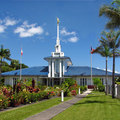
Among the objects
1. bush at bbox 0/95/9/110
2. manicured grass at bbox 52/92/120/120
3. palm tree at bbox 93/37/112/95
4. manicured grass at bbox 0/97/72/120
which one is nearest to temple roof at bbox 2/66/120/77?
palm tree at bbox 93/37/112/95

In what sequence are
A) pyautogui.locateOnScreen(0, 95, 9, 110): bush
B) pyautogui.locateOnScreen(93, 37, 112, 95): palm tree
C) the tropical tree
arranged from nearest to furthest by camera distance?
pyautogui.locateOnScreen(0, 95, 9, 110): bush < pyautogui.locateOnScreen(93, 37, 112, 95): palm tree < the tropical tree

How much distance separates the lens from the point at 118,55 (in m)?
22.7

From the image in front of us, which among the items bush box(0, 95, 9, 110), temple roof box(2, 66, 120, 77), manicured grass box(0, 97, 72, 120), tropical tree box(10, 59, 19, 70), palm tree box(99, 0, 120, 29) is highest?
palm tree box(99, 0, 120, 29)

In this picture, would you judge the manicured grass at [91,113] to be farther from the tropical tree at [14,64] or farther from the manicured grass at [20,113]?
the tropical tree at [14,64]

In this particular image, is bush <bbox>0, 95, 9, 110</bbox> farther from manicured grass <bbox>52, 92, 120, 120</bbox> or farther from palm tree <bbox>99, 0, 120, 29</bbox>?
palm tree <bbox>99, 0, 120, 29</bbox>

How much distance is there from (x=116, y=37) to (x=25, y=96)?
43.6ft

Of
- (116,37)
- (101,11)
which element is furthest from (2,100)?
(116,37)

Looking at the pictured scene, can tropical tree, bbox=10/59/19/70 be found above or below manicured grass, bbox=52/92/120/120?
above

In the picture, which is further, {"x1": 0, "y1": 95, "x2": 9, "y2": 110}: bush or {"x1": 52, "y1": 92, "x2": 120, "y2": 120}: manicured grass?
{"x1": 0, "y1": 95, "x2": 9, "y2": 110}: bush

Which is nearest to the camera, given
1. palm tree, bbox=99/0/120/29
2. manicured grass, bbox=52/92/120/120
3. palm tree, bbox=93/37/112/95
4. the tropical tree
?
manicured grass, bbox=52/92/120/120

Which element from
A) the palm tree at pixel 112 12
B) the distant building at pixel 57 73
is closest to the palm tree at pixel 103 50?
the palm tree at pixel 112 12

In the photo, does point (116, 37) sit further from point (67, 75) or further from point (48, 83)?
point (48, 83)

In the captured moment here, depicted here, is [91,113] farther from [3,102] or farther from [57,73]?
[57,73]

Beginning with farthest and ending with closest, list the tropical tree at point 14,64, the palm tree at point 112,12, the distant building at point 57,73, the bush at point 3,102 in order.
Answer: the tropical tree at point 14,64 → the distant building at point 57,73 → the palm tree at point 112,12 → the bush at point 3,102
